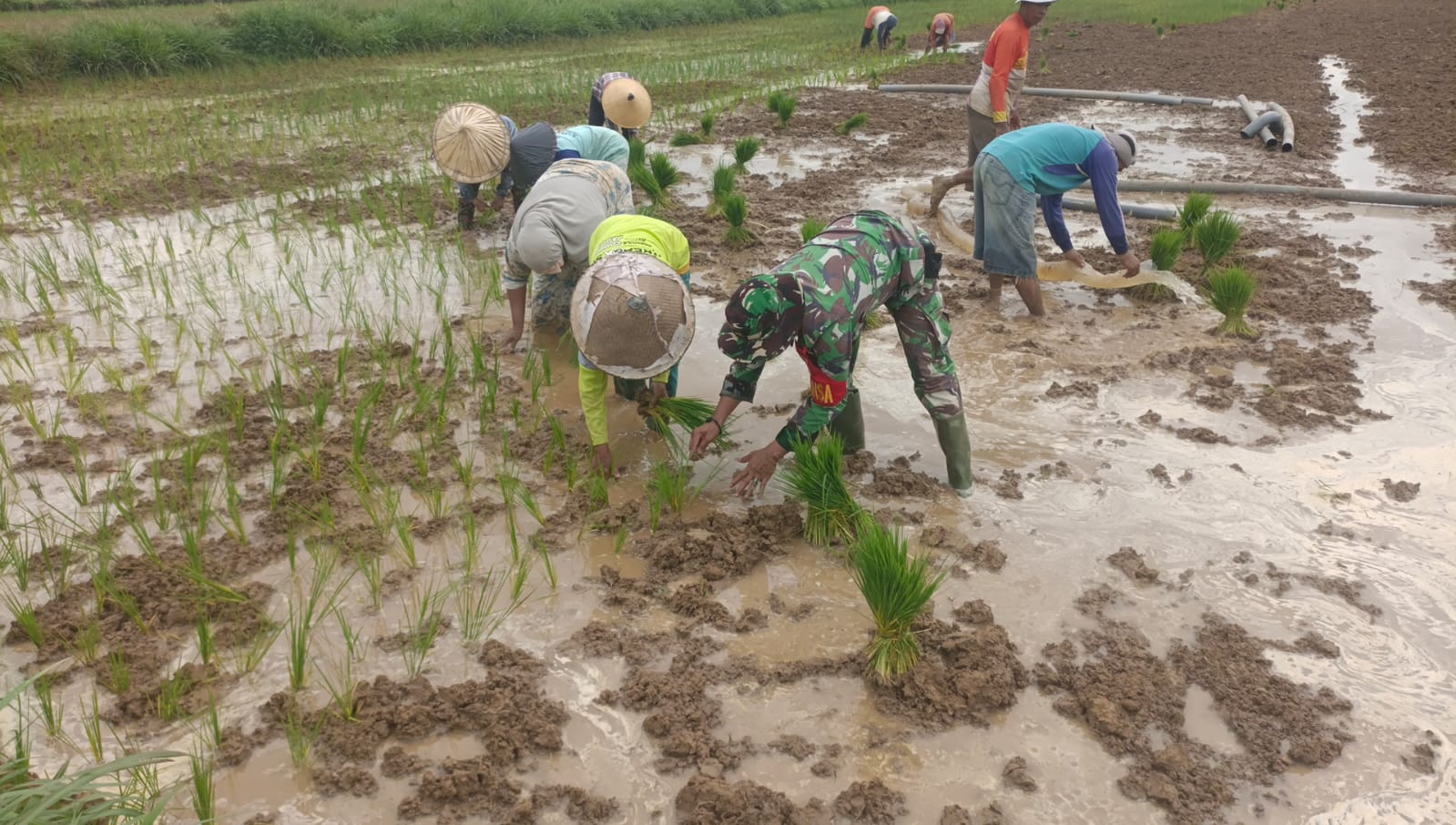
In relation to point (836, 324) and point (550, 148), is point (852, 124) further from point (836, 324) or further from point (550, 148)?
point (836, 324)

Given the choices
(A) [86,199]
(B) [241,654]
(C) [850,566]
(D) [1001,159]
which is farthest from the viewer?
(A) [86,199]

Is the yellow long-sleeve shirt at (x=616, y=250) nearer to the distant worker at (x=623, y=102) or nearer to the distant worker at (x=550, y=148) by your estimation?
the distant worker at (x=550, y=148)

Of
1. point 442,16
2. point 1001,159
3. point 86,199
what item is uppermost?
point 442,16

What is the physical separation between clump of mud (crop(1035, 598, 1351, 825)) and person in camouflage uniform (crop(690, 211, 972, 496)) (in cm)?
90

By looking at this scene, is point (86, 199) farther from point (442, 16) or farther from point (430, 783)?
point (442, 16)

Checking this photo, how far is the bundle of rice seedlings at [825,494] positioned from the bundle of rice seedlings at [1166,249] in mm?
2754

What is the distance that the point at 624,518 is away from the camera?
307 cm

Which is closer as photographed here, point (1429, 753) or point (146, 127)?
point (1429, 753)

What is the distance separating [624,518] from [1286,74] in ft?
39.6

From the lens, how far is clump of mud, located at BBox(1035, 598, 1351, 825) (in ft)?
6.88

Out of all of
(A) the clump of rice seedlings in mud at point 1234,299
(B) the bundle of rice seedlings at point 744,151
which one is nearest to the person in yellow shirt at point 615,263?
(A) the clump of rice seedlings in mud at point 1234,299

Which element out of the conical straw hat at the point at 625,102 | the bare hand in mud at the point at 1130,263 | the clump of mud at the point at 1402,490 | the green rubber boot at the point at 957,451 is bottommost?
the clump of mud at the point at 1402,490

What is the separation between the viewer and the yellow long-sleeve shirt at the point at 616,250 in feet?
9.62

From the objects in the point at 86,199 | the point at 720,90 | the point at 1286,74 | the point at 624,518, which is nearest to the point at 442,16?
the point at 720,90
